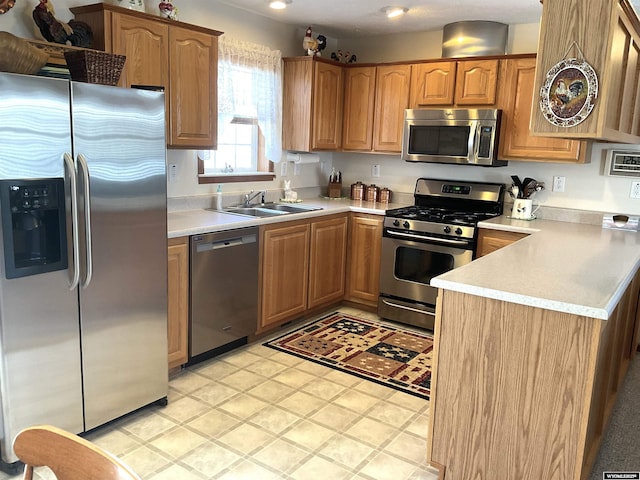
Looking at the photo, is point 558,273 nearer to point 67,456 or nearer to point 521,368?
point 521,368

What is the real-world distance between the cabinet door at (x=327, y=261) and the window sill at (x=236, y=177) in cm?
68

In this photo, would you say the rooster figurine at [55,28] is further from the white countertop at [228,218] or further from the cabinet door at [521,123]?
the cabinet door at [521,123]

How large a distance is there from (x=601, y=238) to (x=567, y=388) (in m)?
1.82

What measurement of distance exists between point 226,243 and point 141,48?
1238 mm

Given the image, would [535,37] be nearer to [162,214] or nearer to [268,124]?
[268,124]

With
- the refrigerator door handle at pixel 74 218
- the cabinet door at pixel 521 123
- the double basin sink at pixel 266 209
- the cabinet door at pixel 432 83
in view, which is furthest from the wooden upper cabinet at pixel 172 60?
the cabinet door at pixel 521 123

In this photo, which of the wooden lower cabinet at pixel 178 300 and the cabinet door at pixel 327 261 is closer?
the wooden lower cabinet at pixel 178 300

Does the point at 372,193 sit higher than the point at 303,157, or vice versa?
the point at 303,157

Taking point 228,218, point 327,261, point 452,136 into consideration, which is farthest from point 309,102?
point 228,218

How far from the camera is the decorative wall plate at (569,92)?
2221 millimetres

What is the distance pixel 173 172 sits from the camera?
12.3 ft

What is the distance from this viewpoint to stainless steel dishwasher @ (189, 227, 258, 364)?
3227mm

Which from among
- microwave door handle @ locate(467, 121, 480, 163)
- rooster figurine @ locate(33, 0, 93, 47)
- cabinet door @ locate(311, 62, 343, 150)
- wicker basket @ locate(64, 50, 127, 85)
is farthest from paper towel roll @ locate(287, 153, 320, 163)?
wicker basket @ locate(64, 50, 127, 85)

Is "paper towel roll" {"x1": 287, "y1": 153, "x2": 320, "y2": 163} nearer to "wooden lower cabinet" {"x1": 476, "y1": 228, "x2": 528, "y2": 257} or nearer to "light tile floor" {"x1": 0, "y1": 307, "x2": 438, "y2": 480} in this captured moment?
"wooden lower cabinet" {"x1": 476, "y1": 228, "x2": 528, "y2": 257}
